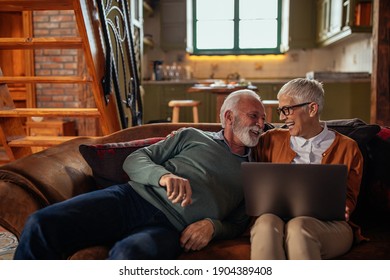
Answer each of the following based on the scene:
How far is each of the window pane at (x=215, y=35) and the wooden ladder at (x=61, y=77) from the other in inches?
206

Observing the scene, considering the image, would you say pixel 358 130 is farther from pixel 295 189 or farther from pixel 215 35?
pixel 215 35

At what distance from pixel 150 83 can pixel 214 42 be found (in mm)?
1474

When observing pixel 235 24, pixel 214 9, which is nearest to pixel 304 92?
pixel 235 24

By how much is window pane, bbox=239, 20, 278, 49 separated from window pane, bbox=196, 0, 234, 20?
1.01ft

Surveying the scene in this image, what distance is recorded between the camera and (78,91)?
5.13 meters

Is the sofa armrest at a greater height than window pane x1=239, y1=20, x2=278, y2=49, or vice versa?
window pane x1=239, y1=20, x2=278, y2=49

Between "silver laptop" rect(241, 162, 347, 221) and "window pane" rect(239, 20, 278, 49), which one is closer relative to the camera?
"silver laptop" rect(241, 162, 347, 221)

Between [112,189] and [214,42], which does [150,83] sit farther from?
[112,189]

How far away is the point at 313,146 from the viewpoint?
5.59 ft

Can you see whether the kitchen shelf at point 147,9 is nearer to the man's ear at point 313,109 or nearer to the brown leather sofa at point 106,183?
the brown leather sofa at point 106,183

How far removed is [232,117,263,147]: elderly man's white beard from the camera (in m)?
1.71

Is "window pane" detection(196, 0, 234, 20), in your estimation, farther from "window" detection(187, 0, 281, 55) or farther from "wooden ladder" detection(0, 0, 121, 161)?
"wooden ladder" detection(0, 0, 121, 161)

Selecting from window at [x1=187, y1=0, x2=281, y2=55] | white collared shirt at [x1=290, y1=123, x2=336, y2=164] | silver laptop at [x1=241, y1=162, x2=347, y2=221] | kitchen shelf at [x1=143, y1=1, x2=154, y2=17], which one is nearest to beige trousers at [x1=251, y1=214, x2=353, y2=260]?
silver laptop at [x1=241, y1=162, x2=347, y2=221]

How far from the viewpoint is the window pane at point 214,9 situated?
7848 mm
